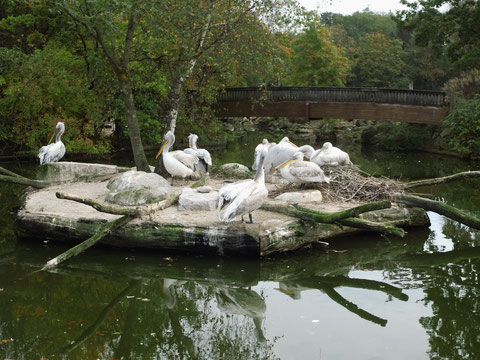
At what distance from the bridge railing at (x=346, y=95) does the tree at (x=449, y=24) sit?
1640mm

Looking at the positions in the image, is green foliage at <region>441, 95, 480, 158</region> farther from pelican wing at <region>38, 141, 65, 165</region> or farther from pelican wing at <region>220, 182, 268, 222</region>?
pelican wing at <region>220, 182, 268, 222</region>

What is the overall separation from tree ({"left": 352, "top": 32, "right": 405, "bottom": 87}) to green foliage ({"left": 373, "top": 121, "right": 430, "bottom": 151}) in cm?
1150

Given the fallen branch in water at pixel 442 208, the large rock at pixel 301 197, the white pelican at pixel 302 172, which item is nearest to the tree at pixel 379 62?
the white pelican at pixel 302 172

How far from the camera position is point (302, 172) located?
900cm

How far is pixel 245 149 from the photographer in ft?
82.3

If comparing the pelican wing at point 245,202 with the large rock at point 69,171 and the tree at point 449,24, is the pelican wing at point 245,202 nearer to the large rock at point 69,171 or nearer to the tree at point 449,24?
the large rock at point 69,171

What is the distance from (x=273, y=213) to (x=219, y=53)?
417 centimetres

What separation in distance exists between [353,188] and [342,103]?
43.1 ft

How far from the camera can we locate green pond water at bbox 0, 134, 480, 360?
5.04m

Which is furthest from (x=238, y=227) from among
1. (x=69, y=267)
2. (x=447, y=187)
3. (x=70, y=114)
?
(x=70, y=114)

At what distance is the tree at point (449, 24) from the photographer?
1889 cm

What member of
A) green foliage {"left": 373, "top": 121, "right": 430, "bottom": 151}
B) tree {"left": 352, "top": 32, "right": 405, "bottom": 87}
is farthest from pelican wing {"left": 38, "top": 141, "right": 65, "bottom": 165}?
tree {"left": 352, "top": 32, "right": 405, "bottom": 87}

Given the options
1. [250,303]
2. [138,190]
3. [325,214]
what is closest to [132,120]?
[138,190]

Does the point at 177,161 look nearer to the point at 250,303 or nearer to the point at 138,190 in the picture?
the point at 138,190
